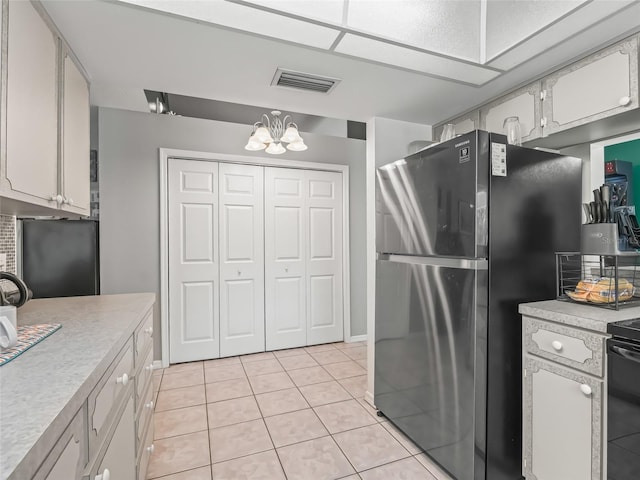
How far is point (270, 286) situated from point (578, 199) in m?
2.84

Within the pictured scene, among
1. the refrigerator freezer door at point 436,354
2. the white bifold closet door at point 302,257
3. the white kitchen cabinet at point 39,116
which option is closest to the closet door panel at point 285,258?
the white bifold closet door at point 302,257

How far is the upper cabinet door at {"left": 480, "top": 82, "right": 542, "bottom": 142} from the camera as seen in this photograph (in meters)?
1.92

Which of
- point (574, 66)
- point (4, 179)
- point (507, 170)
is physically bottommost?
point (4, 179)

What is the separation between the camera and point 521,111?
201cm

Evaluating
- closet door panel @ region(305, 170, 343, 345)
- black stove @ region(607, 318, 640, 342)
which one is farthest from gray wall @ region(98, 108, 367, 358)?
black stove @ region(607, 318, 640, 342)

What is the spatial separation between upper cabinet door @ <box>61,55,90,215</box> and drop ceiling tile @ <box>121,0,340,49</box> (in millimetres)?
636

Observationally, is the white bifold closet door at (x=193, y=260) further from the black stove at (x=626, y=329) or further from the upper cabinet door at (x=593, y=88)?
the black stove at (x=626, y=329)

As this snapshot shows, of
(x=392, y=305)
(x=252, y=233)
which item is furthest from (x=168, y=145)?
(x=392, y=305)

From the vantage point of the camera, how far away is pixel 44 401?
0.71m

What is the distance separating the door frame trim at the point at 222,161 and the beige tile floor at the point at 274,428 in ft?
1.89

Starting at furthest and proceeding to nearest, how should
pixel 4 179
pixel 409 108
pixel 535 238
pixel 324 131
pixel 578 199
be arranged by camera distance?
1. pixel 324 131
2. pixel 409 108
3. pixel 578 199
4. pixel 535 238
5. pixel 4 179

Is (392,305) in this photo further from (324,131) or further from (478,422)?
(324,131)

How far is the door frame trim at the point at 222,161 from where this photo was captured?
10.6ft

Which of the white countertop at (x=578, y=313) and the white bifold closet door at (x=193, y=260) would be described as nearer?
the white countertop at (x=578, y=313)
